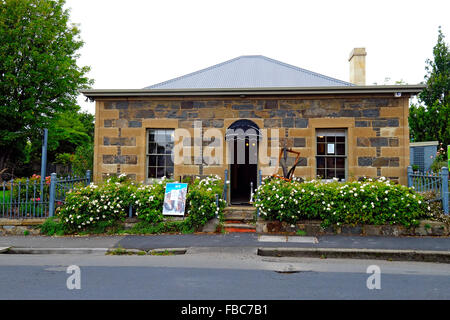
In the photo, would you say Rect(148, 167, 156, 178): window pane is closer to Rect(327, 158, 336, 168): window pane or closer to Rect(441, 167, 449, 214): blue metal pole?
Rect(327, 158, 336, 168): window pane

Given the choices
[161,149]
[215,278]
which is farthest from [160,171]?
[215,278]

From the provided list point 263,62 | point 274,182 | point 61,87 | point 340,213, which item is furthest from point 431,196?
point 61,87

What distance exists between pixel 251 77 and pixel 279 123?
3339mm

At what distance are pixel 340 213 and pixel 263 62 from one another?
8.93m

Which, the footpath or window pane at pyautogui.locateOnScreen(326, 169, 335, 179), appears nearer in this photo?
the footpath

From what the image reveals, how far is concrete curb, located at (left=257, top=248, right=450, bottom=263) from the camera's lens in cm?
602

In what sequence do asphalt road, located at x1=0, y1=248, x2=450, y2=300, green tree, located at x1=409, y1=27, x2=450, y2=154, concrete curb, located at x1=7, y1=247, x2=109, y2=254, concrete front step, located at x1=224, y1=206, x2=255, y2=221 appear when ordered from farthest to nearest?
1. green tree, located at x1=409, y1=27, x2=450, y2=154
2. concrete front step, located at x1=224, y1=206, x2=255, y2=221
3. concrete curb, located at x1=7, y1=247, x2=109, y2=254
4. asphalt road, located at x1=0, y1=248, x2=450, y2=300

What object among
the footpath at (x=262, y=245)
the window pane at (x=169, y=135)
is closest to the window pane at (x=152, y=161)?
the window pane at (x=169, y=135)

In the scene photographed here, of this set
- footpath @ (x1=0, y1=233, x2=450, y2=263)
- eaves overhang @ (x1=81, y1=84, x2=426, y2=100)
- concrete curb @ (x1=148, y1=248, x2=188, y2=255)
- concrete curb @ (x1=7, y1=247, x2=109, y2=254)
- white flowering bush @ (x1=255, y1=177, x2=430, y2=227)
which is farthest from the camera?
eaves overhang @ (x1=81, y1=84, x2=426, y2=100)

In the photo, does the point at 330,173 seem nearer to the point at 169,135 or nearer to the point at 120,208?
the point at 169,135

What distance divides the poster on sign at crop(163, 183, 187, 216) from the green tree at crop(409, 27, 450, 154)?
17.8m

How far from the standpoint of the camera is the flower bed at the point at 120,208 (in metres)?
7.95

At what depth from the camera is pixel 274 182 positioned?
839 cm

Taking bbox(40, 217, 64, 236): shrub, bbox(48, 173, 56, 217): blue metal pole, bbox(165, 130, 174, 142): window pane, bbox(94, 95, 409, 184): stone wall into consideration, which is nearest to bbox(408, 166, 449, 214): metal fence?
bbox(94, 95, 409, 184): stone wall
